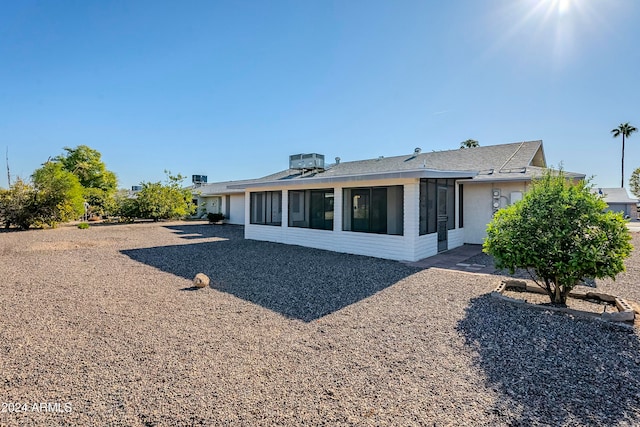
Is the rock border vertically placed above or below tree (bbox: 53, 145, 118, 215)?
below

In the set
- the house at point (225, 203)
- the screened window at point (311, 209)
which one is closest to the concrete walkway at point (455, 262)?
the screened window at point (311, 209)

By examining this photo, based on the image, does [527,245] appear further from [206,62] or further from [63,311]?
[206,62]

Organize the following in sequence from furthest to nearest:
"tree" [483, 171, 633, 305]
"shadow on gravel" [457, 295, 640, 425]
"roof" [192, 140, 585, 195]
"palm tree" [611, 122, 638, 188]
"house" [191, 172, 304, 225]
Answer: "palm tree" [611, 122, 638, 188] → "house" [191, 172, 304, 225] → "roof" [192, 140, 585, 195] → "tree" [483, 171, 633, 305] → "shadow on gravel" [457, 295, 640, 425]

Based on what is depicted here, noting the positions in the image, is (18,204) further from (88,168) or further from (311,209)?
(88,168)

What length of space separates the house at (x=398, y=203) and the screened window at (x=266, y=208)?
42 mm

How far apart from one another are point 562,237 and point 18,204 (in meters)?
22.0

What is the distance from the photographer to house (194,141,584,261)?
342 inches

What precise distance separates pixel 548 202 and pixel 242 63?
1118 centimetres

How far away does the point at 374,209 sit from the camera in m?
9.23

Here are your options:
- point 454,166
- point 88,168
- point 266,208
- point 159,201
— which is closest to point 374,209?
point 266,208

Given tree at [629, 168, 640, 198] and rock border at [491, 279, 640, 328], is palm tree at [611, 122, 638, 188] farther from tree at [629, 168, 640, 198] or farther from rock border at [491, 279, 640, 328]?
rock border at [491, 279, 640, 328]

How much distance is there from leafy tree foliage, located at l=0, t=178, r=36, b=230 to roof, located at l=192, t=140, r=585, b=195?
1099 centimetres

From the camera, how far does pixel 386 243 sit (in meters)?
8.90

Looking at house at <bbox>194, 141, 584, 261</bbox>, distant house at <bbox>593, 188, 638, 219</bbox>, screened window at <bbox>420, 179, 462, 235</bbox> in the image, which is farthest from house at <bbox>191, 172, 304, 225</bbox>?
distant house at <bbox>593, 188, 638, 219</bbox>
